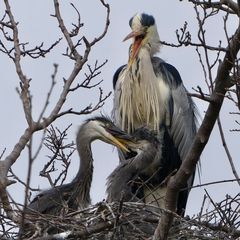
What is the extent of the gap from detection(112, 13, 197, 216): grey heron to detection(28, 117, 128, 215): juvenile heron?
2.83 ft

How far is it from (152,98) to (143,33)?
0.57 meters

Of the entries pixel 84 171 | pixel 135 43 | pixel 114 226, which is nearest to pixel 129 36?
pixel 135 43

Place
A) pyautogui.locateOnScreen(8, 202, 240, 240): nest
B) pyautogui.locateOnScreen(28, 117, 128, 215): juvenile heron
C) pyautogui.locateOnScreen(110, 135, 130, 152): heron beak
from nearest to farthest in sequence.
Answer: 1. pyautogui.locateOnScreen(8, 202, 240, 240): nest
2. pyautogui.locateOnScreen(28, 117, 128, 215): juvenile heron
3. pyautogui.locateOnScreen(110, 135, 130, 152): heron beak

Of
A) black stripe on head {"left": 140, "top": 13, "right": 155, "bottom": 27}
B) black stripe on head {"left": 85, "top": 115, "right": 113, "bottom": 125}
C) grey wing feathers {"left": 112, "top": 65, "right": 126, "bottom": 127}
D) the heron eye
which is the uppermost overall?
black stripe on head {"left": 140, "top": 13, "right": 155, "bottom": 27}

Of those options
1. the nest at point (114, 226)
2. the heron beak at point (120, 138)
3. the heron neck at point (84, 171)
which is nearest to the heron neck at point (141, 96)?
the heron beak at point (120, 138)

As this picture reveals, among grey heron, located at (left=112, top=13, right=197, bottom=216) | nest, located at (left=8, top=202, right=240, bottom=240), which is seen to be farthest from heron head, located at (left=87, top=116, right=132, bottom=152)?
nest, located at (left=8, top=202, right=240, bottom=240)

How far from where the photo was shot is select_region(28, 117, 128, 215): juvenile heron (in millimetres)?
5430

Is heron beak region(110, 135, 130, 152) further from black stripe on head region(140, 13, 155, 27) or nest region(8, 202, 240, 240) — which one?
nest region(8, 202, 240, 240)

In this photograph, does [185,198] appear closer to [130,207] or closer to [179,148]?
[179,148]

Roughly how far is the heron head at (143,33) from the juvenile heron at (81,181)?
114 centimetres

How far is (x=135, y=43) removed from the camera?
7320 mm

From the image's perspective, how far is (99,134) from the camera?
6.27 metres

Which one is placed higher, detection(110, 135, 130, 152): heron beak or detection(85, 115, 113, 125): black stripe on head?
detection(85, 115, 113, 125): black stripe on head

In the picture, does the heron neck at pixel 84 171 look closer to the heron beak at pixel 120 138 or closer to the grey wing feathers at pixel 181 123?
the heron beak at pixel 120 138
